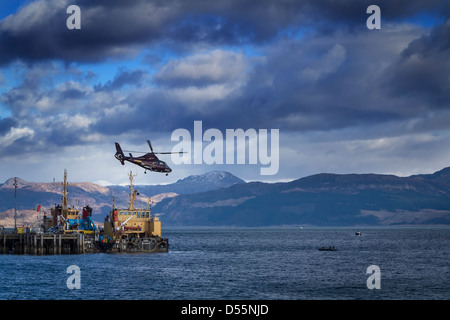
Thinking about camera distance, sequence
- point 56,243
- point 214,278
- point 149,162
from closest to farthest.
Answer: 1. point 214,278
2. point 149,162
3. point 56,243

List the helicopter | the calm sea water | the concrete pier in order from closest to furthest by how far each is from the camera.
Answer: the calm sea water, the helicopter, the concrete pier

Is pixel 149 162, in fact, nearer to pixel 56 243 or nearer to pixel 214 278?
pixel 56 243

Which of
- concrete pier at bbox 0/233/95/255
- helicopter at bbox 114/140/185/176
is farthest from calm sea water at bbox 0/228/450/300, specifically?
helicopter at bbox 114/140/185/176

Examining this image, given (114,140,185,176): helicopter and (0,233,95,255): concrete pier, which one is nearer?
(114,140,185,176): helicopter

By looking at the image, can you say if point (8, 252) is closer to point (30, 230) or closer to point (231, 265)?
point (30, 230)

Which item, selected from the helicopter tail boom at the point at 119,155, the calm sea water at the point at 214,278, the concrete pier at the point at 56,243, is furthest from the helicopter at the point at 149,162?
the concrete pier at the point at 56,243

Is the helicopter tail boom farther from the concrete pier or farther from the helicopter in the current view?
the concrete pier

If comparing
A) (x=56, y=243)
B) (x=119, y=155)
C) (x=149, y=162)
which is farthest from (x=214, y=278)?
(x=56, y=243)

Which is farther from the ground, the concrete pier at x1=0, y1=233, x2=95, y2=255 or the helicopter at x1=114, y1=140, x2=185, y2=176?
the helicopter at x1=114, y1=140, x2=185, y2=176

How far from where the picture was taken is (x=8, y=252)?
130m

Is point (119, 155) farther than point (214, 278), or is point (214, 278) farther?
point (119, 155)

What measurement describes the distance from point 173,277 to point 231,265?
23.3 meters

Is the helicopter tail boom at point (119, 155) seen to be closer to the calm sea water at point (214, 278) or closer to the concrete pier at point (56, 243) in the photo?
the calm sea water at point (214, 278)
